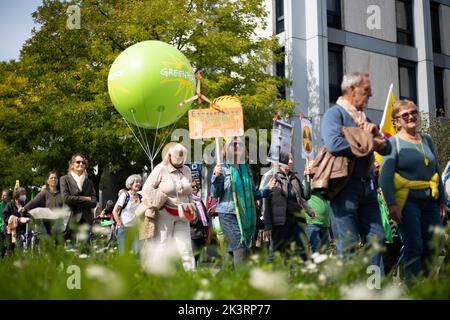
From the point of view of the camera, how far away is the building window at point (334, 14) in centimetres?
2328

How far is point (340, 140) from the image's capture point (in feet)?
14.2

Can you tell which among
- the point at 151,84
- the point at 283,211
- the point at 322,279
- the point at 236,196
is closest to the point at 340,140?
the point at 322,279

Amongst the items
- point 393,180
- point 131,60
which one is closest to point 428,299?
point 393,180

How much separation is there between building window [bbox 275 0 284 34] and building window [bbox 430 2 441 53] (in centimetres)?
815

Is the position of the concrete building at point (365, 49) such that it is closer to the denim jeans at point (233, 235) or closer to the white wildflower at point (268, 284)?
the denim jeans at point (233, 235)

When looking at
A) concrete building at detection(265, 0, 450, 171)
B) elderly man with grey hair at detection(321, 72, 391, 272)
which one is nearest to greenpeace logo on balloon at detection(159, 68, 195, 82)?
elderly man with grey hair at detection(321, 72, 391, 272)

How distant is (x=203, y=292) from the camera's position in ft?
7.86

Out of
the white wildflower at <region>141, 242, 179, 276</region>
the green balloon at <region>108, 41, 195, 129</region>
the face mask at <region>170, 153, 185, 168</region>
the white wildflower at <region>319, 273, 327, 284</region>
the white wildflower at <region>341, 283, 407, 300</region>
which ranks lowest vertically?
the white wildflower at <region>341, 283, 407, 300</region>

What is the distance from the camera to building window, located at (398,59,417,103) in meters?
25.5

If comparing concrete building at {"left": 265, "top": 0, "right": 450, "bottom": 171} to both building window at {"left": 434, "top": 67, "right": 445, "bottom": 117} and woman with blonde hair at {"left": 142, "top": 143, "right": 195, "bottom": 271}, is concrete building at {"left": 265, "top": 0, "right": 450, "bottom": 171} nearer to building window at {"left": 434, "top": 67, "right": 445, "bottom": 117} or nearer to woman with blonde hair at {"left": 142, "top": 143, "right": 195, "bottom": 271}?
building window at {"left": 434, "top": 67, "right": 445, "bottom": 117}

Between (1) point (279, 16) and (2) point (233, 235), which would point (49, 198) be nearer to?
(2) point (233, 235)

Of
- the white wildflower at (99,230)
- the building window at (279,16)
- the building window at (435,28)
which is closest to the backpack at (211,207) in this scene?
the white wildflower at (99,230)

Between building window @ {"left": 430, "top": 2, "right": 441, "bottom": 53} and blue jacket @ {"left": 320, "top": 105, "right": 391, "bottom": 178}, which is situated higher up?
building window @ {"left": 430, "top": 2, "right": 441, "bottom": 53}
